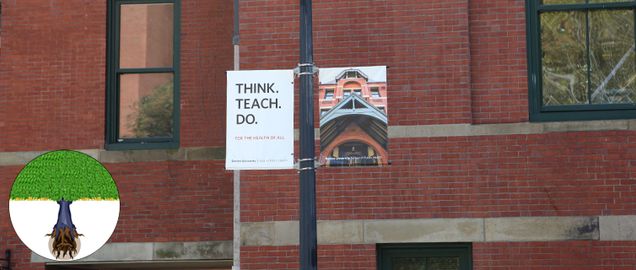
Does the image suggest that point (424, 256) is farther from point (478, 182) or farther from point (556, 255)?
point (556, 255)

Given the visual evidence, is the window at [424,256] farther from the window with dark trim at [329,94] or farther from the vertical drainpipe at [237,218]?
the window with dark trim at [329,94]

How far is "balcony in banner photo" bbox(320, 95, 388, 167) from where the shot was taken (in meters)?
9.41

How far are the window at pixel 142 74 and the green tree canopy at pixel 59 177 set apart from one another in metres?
0.46

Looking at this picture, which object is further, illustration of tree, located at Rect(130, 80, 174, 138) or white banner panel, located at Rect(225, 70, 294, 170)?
illustration of tree, located at Rect(130, 80, 174, 138)

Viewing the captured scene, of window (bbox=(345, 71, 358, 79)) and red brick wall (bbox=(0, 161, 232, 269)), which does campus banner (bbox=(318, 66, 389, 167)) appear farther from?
red brick wall (bbox=(0, 161, 232, 269))

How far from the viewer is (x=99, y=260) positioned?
1461 centimetres

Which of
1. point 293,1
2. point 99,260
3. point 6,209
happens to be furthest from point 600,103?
point 6,209

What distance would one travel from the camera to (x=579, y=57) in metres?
13.1

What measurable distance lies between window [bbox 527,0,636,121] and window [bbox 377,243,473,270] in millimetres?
1912

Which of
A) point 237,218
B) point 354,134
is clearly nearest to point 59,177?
point 237,218

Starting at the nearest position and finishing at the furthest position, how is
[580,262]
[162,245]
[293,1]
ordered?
[580,262] < [293,1] < [162,245]

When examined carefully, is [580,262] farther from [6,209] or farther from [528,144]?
[6,209]

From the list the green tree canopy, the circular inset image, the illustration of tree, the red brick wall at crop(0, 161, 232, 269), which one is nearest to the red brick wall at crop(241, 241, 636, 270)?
the red brick wall at crop(0, 161, 232, 269)

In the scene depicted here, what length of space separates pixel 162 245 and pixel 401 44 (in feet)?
14.5
